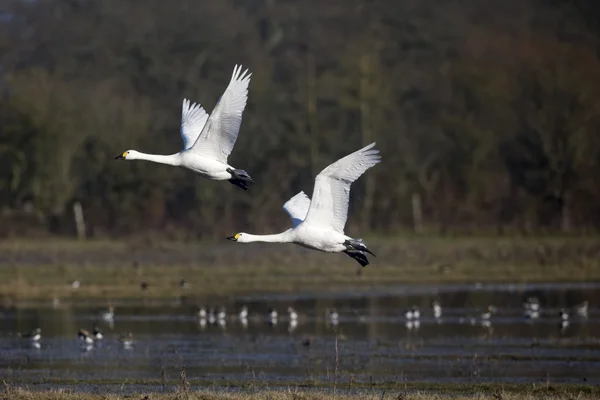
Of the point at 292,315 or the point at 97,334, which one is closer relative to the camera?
the point at 97,334

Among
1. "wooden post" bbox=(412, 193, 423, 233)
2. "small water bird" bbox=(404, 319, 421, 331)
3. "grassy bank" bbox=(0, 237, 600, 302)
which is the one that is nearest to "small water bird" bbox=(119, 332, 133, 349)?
"small water bird" bbox=(404, 319, 421, 331)

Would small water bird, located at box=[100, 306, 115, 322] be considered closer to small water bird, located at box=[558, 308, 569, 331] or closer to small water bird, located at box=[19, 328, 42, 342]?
small water bird, located at box=[19, 328, 42, 342]

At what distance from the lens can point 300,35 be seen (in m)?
84.9

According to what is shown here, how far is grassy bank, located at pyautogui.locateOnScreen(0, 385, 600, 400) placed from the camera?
17922mm

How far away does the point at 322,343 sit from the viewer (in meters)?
26.8

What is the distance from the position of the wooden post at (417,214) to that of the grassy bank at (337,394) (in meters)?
37.0

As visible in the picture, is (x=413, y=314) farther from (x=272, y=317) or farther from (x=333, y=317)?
(x=272, y=317)

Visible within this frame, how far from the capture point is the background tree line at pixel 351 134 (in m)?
57.7

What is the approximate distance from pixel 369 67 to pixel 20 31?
32062mm

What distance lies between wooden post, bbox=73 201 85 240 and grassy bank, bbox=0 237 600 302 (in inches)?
182

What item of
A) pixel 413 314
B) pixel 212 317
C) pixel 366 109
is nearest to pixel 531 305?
pixel 413 314

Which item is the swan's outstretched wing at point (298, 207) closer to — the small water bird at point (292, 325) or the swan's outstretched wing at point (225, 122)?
the swan's outstretched wing at point (225, 122)

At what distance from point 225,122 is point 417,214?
38434 millimetres

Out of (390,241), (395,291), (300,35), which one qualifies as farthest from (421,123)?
(395,291)
